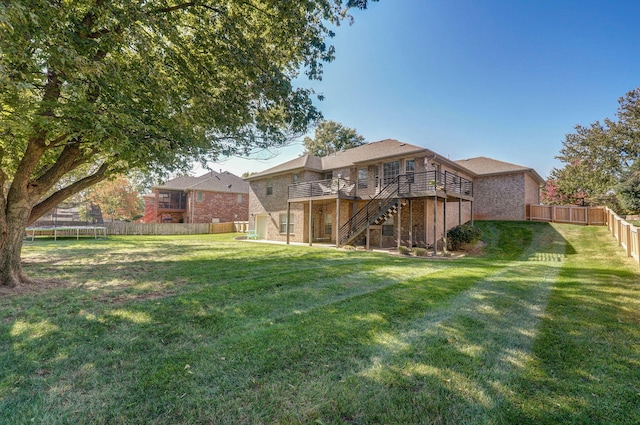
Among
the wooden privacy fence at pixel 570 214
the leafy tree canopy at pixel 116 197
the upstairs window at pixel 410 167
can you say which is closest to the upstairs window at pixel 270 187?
the upstairs window at pixel 410 167

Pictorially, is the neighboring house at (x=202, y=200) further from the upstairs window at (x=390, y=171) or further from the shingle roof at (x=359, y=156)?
the upstairs window at (x=390, y=171)

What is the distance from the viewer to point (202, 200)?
32625 millimetres

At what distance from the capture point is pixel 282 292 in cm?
591

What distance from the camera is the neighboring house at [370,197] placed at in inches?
612

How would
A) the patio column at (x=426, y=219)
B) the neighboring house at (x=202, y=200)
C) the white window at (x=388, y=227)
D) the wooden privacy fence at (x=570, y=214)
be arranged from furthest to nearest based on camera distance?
the neighboring house at (x=202, y=200)
the wooden privacy fence at (x=570, y=214)
the white window at (x=388, y=227)
the patio column at (x=426, y=219)

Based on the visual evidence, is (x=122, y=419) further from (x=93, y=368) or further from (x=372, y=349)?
(x=372, y=349)

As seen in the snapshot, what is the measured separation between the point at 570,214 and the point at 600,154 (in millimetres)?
11925

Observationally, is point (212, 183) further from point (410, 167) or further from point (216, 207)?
point (410, 167)

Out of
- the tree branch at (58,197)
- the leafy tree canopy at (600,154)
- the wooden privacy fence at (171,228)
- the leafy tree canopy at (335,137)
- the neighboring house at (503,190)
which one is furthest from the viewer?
the leafy tree canopy at (335,137)

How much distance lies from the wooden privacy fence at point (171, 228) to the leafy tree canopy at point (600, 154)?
1304 inches

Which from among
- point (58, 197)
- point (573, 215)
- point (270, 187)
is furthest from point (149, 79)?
point (573, 215)

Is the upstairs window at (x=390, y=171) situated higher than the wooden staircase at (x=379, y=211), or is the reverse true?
the upstairs window at (x=390, y=171)

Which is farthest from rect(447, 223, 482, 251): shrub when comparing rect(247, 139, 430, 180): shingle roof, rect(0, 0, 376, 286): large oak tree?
rect(0, 0, 376, 286): large oak tree

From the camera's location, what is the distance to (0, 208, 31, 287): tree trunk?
6137 mm
